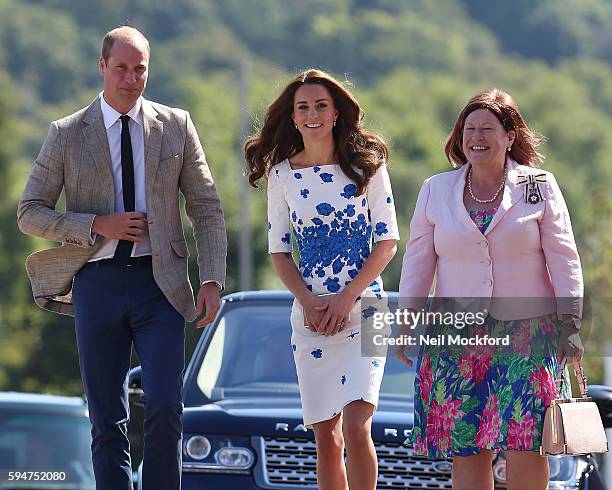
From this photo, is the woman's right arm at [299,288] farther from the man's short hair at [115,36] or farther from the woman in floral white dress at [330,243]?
the man's short hair at [115,36]

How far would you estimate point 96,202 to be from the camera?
260 inches

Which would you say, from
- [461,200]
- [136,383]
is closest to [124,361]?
[136,383]

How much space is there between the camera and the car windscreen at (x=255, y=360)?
26.4ft

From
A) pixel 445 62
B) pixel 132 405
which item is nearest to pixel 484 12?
pixel 445 62

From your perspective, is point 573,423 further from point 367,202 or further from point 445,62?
point 445,62

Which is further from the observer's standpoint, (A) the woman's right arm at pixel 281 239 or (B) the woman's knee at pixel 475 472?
(A) the woman's right arm at pixel 281 239

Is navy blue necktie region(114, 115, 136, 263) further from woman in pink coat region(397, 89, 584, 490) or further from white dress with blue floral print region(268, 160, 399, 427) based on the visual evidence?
woman in pink coat region(397, 89, 584, 490)

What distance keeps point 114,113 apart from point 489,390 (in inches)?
75.2

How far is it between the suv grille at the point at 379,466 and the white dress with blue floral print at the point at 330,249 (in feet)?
2.12

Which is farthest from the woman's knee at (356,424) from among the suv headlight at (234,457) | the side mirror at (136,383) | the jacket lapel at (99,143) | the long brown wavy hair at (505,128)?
the side mirror at (136,383)

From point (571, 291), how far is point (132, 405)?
2.95 meters

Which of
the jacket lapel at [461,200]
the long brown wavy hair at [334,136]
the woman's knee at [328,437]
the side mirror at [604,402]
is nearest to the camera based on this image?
the jacket lapel at [461,200]

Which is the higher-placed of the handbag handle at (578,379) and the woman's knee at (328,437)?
the handbag handle at (578,379)

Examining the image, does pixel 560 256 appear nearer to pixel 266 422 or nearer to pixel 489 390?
pixel 489 390
